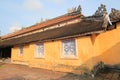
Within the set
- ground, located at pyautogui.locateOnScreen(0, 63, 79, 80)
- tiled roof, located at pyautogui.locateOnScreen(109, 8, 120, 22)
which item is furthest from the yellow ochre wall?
ground, located at pyautogui.locateOnScreen(0, 63, 79, 80)

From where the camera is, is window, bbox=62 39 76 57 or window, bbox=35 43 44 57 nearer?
window, bbox=62 39 76 57

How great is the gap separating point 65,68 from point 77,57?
5.30ft

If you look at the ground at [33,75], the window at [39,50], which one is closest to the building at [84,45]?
the window at [39,50]

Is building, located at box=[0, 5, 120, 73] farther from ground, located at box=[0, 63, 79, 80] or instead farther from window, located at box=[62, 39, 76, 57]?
ground, located at box=[0, 63, 79, 80]

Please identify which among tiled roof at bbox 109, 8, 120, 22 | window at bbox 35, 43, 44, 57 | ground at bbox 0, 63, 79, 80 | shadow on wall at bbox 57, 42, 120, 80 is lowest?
ground at bbox 0, 63, 79, 80

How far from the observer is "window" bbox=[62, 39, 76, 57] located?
38.0 ft

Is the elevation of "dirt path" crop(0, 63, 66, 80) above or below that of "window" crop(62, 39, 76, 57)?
below

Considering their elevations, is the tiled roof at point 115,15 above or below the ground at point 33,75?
above

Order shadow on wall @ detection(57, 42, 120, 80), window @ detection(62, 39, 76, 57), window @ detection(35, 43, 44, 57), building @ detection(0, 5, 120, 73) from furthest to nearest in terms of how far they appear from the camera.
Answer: window @ detection(35, 43, 44, 57) < window @ detection(62, 39, 76, 57) < building @ detection(0, 5, 120, 73) < shadow on wall @ detection(57, 42, 120, 80)

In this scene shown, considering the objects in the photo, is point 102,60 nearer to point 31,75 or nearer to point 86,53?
point 86,53

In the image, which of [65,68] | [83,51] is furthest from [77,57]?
[65,68]

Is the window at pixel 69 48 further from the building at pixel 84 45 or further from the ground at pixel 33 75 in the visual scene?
the ground at pixel 33 75

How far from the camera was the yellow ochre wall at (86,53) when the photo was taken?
10.4 m

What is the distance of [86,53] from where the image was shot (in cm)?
1049
